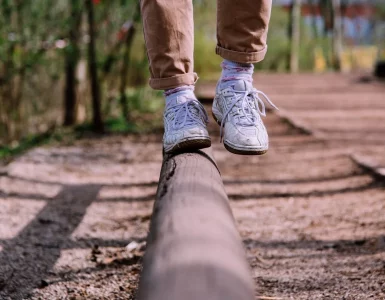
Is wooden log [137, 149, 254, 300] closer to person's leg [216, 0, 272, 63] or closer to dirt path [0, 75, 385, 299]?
person's leg [216, 0, 272, 63]

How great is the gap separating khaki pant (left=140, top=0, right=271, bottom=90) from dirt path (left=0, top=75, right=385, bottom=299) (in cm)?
76

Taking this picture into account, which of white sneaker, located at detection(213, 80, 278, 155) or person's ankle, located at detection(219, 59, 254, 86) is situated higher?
person's ankle, located at detection(219, 59, 254, 86)

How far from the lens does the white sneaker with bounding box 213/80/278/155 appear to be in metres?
1.84

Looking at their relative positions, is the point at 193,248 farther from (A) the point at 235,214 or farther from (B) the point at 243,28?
(A) the point at 235,214

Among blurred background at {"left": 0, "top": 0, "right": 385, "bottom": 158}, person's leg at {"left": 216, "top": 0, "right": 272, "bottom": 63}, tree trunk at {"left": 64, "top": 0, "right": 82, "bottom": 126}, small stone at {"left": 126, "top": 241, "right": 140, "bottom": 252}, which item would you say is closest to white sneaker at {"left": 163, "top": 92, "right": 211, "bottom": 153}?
person's leg at {"left": 216, "top": 0, "right": 272, "bottom": 63}

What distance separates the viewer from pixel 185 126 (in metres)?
1.85

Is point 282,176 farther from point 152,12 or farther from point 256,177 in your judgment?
point 152,12

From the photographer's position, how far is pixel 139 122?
652cm

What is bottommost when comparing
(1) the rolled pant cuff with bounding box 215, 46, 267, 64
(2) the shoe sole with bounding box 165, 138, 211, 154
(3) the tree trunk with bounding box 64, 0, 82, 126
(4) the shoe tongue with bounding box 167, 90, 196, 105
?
(3) the tree trunk with bounding box 64, 0, 82, 126

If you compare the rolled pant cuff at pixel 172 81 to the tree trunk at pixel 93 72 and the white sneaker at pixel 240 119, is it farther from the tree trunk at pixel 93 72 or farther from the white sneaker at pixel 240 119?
the tree trunk at pixel 93 72

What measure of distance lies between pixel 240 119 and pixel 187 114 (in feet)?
0.55

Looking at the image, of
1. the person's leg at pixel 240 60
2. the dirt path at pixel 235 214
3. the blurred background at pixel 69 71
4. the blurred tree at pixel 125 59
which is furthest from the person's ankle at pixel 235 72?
the blurred tree at pixel 125 59

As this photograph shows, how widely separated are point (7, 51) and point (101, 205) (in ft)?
9.75

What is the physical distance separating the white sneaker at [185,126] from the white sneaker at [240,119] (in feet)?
0.25
